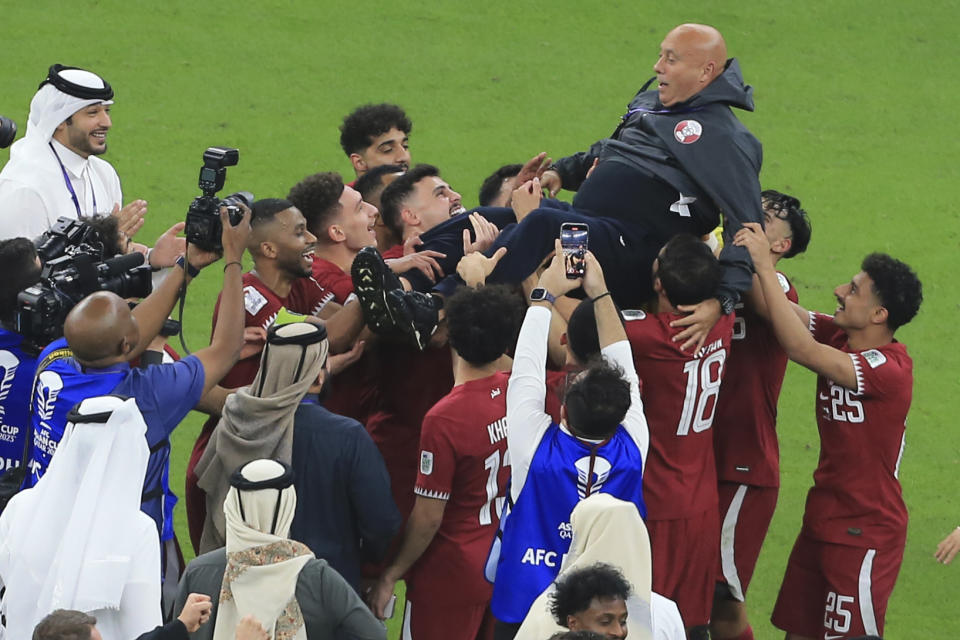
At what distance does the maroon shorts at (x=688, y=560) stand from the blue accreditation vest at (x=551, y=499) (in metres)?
0.65

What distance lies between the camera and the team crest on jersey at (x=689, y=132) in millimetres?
4793

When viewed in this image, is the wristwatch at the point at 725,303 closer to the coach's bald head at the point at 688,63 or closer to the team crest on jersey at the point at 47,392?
the coach's bald head at the point at 688,63

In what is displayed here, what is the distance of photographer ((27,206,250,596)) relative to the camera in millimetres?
4039

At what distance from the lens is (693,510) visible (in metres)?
4.73

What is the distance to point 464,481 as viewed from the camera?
4.49m

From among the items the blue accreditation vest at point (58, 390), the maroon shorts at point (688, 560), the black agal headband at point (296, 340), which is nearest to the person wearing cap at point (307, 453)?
the black agal headband at point (296, 340)

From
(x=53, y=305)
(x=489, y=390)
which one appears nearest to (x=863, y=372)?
(x=489, y=390)

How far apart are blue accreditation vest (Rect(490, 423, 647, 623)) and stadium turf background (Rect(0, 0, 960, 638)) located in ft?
Answer: 14.2

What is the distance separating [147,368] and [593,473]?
130 cm

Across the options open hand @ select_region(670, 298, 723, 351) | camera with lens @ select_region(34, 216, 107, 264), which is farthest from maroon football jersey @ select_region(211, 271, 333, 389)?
open hand @ select_region(670, 298, 723, 351)

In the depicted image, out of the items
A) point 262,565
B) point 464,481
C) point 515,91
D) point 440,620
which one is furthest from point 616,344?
point 515,91

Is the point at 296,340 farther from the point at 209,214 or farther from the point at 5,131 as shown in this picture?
the point at 5,131

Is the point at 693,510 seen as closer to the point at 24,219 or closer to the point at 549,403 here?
the point at 549,403

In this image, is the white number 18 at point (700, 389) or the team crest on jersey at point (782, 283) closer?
the white number 18 at point (700, 389)
